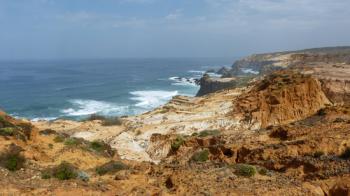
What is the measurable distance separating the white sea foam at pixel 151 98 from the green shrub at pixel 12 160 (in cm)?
5210

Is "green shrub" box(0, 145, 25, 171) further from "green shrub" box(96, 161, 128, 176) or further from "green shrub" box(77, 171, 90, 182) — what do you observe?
"green shrub" box(96, 161, 128, 176)

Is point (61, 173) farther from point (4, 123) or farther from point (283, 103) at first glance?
point (283, 103)

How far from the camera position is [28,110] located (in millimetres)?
68500

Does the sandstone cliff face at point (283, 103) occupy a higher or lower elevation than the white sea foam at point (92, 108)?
higher

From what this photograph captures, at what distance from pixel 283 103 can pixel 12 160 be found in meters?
25.7

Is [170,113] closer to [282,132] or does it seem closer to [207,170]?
[282,132]

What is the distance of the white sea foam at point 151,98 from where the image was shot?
72.2 meters

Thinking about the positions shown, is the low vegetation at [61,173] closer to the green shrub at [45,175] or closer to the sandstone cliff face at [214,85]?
the green shrub at [45,175]

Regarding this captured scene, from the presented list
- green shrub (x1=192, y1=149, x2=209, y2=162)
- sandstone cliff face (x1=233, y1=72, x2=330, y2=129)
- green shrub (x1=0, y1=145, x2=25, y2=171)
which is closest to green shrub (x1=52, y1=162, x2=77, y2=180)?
green shrub (x1=0, y1=145, x2=25, y2=171)

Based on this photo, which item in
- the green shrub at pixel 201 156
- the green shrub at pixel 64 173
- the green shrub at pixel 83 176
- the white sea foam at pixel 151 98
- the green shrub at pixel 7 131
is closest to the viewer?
the green shrub at pixel 83 176

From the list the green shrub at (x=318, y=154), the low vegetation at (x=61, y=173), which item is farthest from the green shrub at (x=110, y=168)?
the green shrub at (x=318, y=154)

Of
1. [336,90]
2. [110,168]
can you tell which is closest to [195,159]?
[110,168]

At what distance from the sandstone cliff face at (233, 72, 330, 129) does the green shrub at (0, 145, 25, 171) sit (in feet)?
71.8

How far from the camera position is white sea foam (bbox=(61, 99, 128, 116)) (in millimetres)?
65400
